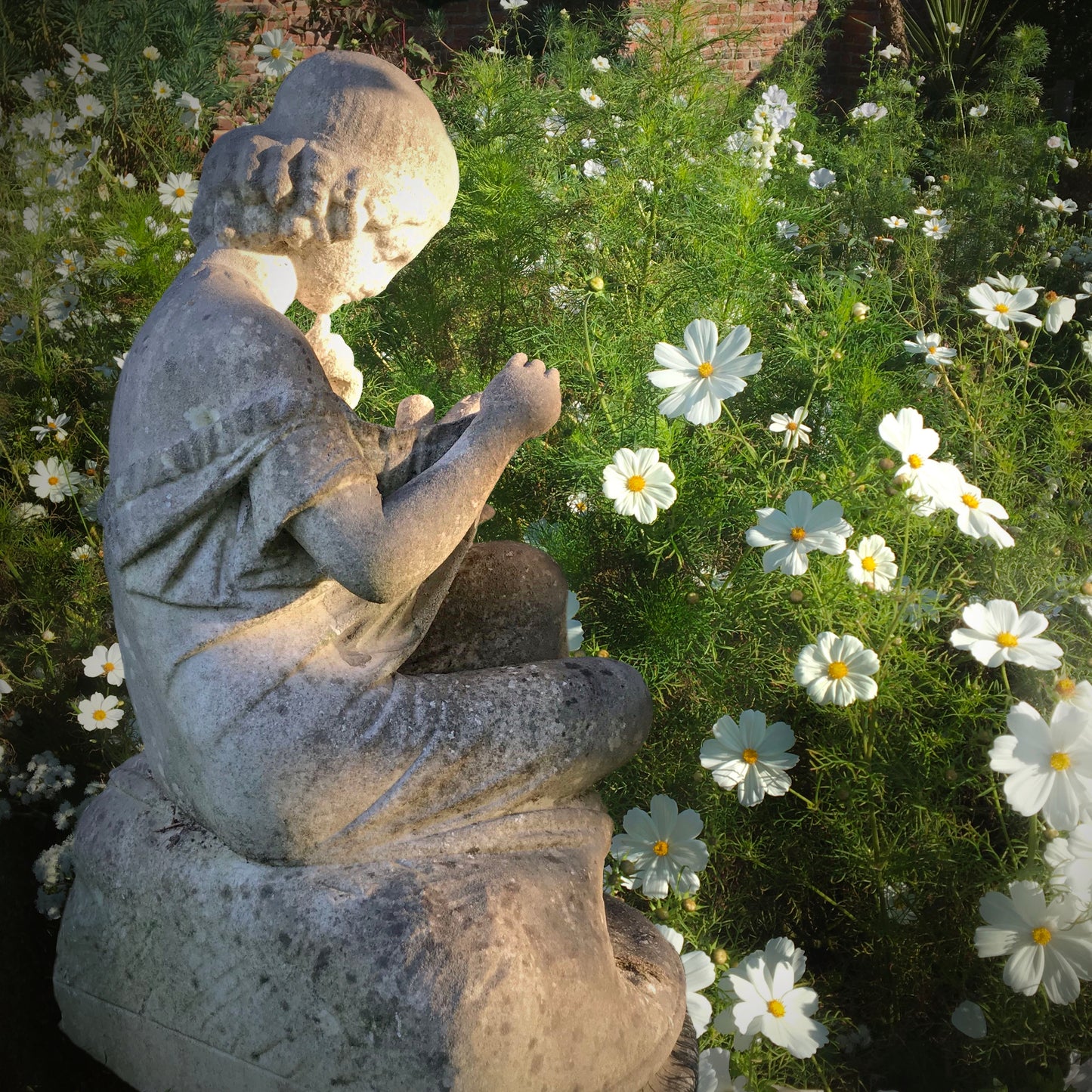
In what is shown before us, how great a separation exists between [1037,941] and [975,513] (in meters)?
0.70

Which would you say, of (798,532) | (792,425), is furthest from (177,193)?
(798,532)

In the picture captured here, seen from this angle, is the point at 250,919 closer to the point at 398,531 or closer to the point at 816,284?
the point at 398,531

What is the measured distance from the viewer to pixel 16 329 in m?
3.71

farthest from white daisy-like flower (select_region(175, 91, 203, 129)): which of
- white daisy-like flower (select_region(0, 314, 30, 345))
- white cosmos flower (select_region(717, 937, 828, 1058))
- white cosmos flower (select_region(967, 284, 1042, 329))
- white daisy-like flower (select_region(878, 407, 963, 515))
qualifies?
white cosmos flower (select_region(717, 937, 828, 1058))

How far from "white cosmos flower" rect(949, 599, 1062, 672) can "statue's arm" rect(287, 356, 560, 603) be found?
2.60ft

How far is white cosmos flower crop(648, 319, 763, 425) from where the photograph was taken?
1951 mm

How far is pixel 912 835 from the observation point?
88.4 inches

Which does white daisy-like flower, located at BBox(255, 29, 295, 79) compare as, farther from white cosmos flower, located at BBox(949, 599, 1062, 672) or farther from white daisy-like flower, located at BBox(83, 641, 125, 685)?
white cosmos flower, located at BBox(949, 599, 1062, 672)

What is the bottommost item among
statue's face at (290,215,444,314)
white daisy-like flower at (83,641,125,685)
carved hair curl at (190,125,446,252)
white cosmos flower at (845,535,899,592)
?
white daisy-like flower at (83,641,125,685)

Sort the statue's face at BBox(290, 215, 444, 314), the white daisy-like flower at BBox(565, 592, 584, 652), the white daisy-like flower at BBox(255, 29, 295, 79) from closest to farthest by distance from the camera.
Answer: the statue's face at BBox(290, 215, 444, 314)
the white daisy-like flower at BBox(565, 592, 584, 652)
the white daisy-like flower at BBox(255, 29, 295, 79)

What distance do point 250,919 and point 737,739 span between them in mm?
1003

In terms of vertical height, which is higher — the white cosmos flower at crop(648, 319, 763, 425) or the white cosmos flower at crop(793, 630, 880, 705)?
the white cosmos flower at crop(648, 319, 763, 425)

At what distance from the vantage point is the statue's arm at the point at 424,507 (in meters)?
1.35

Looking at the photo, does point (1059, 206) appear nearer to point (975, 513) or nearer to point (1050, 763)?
point (975, 513)
